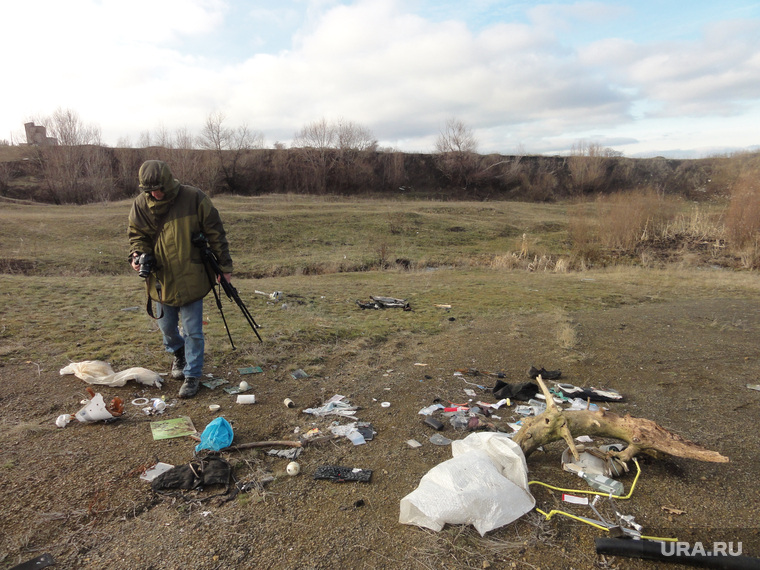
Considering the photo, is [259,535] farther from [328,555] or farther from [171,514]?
[171,514]

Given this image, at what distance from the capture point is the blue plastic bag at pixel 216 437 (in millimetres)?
3361

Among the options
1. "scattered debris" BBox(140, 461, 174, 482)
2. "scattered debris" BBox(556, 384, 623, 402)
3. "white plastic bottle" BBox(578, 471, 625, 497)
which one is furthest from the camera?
"scattered debris" BBox(556, 384, 623, 402)

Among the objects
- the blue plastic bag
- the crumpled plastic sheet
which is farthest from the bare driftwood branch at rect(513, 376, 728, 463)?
the crumpled plastic sheet

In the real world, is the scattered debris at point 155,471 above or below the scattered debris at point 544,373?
above

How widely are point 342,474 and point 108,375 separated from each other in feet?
9.59

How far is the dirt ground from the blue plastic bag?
5.0 inches

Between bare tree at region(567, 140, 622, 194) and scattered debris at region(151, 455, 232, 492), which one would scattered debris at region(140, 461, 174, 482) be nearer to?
scattered debris at region(151, 455, 232, 492)

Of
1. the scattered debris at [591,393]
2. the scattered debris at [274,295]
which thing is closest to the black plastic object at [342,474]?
the scattered debris at [591,393]

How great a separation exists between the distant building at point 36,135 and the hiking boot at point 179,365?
152 feet

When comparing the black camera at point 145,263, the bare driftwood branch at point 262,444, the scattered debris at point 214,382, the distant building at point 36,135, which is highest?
the distant building at point 36,135

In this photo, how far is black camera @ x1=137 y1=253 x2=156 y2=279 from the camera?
412 cm

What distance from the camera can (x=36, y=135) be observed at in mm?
42312

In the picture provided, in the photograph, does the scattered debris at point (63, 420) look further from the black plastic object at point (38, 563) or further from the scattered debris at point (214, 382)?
the black plastic object at point (38, 563)

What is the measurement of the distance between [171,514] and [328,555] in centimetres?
100
